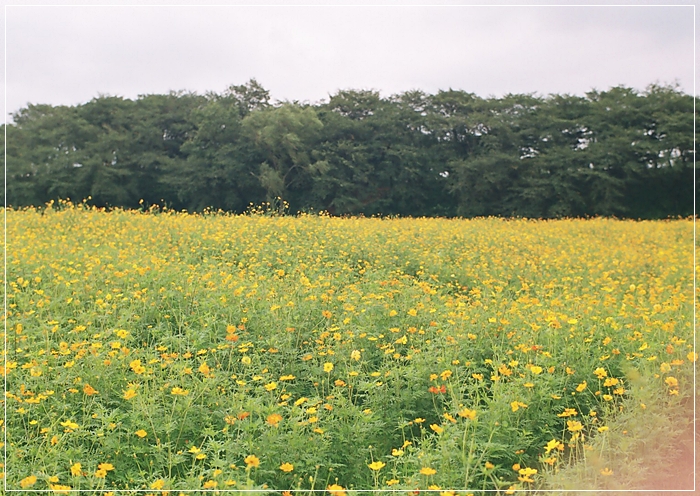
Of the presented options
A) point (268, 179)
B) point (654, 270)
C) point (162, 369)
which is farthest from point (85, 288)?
point (268, 179)

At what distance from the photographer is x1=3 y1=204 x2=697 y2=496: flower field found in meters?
2.81

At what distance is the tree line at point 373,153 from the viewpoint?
16.3 meters

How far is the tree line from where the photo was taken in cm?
1631

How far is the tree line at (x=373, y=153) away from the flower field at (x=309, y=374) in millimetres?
10107

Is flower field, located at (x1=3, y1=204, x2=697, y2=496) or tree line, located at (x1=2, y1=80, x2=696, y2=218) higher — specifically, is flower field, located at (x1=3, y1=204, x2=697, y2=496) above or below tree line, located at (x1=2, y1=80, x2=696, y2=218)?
below

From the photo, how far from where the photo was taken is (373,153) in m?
19.3

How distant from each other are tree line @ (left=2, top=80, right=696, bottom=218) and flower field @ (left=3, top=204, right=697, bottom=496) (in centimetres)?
1011

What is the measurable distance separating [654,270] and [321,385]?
220 inches

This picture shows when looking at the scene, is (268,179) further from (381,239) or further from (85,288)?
(85,288)

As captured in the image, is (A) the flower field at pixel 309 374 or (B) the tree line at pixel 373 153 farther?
(B) the tree line at pixel 373 153

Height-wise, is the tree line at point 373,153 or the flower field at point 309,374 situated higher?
the tree line at point 373,153

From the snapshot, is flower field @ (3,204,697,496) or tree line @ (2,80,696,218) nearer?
flower field @ (3,204,697,496)

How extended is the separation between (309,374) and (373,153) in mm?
15826

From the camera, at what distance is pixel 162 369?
12.6 ft
